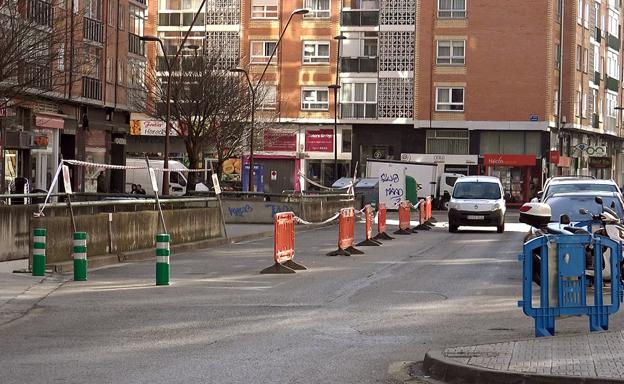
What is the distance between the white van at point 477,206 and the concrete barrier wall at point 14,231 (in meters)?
18.5

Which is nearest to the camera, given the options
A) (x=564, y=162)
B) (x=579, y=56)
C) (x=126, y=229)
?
(x=126, y=229)

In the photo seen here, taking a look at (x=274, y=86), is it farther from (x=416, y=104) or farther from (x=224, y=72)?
(x=224, y=72)

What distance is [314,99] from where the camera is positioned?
72562 millimetres

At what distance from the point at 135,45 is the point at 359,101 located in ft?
67.7

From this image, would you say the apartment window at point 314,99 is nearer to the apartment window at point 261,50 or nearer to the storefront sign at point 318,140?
the storefront sign at point 318,140

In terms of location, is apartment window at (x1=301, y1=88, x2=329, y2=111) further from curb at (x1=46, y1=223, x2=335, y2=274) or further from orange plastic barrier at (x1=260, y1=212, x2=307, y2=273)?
orange plastic barrier at (x1=260, y1=212, x2=307, y2=273)

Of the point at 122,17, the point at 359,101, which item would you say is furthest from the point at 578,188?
the point at 359,101

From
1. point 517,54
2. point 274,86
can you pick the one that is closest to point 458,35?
point 517,54

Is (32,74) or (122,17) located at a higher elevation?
(122,17)

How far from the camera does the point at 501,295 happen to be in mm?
16469

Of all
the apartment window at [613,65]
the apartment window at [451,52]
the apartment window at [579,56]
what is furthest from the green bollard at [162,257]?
the apartment window at [613,65]

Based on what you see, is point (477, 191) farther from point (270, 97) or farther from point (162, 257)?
point (270, 97)

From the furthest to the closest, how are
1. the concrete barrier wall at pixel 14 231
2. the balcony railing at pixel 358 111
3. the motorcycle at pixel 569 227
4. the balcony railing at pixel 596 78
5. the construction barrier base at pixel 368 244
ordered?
the balcony railing at pixel 596 78, the balcony railing at pixel 358 111, the construction barrier base at pixel 368 244, the concrete barrier wall at pixel 14 231, the motorcycle at pixel 569 227

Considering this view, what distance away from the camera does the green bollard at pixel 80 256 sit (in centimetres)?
1789
